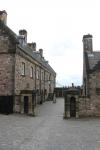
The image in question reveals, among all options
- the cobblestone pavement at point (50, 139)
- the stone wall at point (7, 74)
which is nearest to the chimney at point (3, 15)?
the stone wall at point (7, 74)

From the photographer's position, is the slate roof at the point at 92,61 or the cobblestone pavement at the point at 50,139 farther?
the slate roof at the point at 92,61

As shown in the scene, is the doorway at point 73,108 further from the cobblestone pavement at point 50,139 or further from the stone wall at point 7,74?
the stone wall at point 7,74

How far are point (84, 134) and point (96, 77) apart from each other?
9.06m

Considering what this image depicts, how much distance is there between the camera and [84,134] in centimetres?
1355

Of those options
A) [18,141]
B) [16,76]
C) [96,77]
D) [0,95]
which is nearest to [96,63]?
[96,77]

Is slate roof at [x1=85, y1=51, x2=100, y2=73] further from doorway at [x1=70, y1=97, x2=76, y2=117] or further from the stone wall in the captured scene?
the stone wall

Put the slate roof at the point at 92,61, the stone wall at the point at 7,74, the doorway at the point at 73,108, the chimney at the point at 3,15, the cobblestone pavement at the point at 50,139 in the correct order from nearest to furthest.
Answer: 1. the cobblestone pavement at the point at 50,139
2. the doorway at the point at 73,108
3. the slate roof at the point at 92,61
4. the stone wall at the point at 7,74
5. the chimney at the point at 3,15

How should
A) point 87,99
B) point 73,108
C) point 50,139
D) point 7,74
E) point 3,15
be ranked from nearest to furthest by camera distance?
point 50,139
point 87,99
point 73,108
point 7,74
point 3,15

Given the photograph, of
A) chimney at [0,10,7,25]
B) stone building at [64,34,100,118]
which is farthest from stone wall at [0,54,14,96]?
chimney at [0,10,7,25]

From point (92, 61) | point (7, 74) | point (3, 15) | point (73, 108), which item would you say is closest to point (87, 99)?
point (73, 108)

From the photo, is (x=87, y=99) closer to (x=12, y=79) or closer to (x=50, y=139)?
(x=12, y=79)

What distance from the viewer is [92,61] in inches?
949

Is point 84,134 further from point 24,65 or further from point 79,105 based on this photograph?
point 24,65

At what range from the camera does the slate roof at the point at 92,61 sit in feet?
71.9
